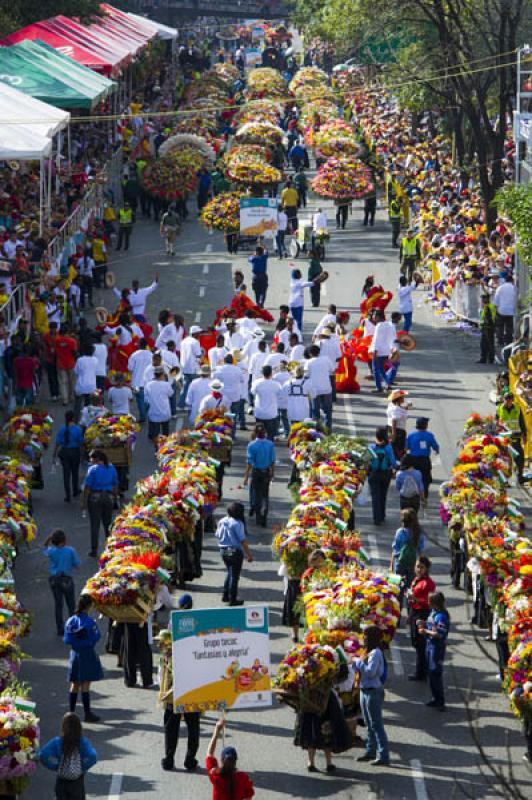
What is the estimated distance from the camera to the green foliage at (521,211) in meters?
28.6

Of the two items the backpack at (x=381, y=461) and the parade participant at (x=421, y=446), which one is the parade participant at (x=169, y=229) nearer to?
the parade participant at (x=421, y=446)

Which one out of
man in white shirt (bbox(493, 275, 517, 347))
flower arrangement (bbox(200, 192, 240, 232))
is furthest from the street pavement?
flower arrangement (bbox(200, 192, 240, 232))

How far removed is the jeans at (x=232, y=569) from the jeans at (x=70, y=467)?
4.40 metres

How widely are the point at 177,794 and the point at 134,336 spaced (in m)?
14.9

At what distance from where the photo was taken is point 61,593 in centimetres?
2019

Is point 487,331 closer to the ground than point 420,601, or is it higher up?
higher up

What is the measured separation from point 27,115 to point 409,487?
1623 centimetres

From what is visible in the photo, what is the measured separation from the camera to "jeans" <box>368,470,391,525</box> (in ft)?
78.4

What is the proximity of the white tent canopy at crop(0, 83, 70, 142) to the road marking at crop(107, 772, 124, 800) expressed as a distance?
1963 centimetres

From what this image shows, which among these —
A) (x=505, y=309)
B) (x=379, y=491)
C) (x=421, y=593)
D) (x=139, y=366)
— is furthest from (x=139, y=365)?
(x=421, y=593)

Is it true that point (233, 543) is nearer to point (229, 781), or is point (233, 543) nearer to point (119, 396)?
point (229, 781)

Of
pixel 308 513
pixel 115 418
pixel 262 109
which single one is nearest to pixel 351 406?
pixel 115 418

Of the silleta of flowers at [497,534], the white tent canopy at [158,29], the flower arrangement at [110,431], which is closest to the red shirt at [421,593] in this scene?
the silleta of flowers at [497,534]

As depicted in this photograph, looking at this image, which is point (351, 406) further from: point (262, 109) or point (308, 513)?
point (262, 109)
